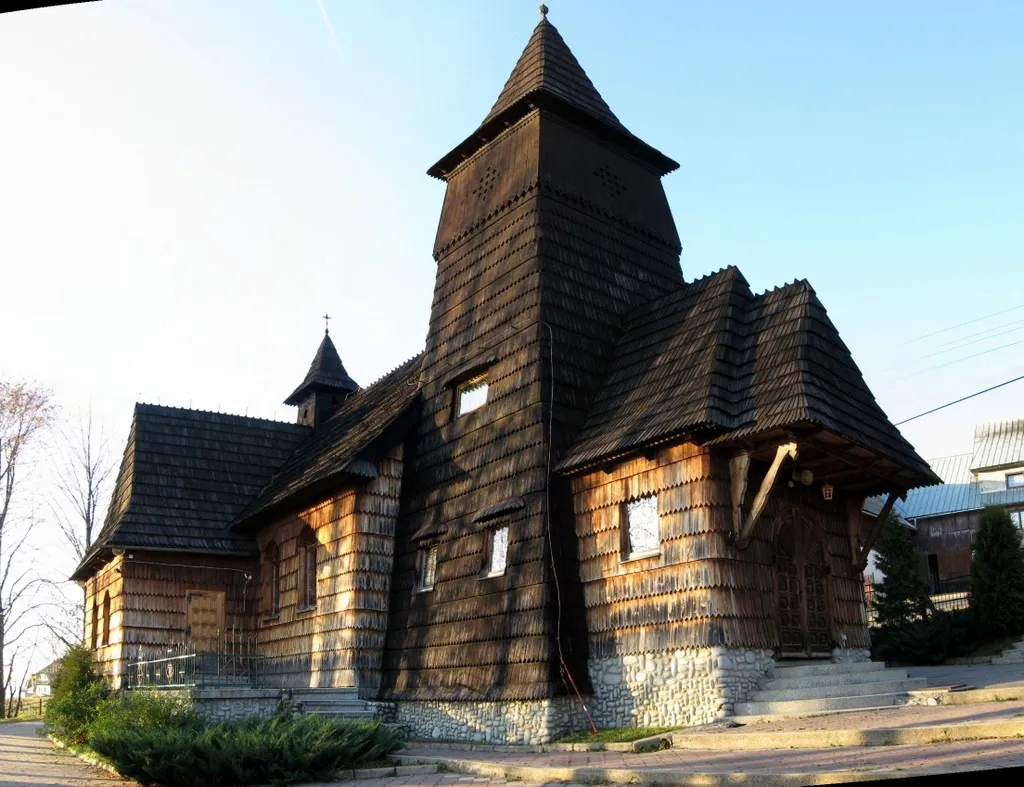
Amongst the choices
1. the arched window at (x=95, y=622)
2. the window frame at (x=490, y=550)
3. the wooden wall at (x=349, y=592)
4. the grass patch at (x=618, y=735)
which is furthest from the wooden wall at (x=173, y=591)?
the grass patch at (x=618, y=735)

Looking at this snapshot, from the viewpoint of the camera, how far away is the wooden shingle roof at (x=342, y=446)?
19203 mm

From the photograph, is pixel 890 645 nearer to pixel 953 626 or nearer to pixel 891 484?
pixel 953 626

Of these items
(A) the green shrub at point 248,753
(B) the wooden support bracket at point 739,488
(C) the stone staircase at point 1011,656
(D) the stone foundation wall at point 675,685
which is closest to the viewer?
(A) the green shrub at point 248,753

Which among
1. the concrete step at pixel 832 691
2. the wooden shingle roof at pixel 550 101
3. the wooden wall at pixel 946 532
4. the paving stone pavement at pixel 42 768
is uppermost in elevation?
the wooden shingle roof at pixel 550 101

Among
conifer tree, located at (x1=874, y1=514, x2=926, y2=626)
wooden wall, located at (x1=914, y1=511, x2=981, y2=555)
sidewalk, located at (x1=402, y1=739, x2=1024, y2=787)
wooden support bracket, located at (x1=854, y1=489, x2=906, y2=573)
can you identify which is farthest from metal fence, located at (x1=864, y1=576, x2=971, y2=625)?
sidewalk, located at (x1=402, y1=739, x2=1024, y2=787)

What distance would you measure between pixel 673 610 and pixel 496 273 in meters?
8.19

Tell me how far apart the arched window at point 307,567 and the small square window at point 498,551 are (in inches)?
234

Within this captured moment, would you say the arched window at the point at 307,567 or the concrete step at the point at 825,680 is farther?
the arched window at the point at 307,567

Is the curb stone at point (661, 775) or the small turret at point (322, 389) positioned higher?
the small turret at point (322, 389)

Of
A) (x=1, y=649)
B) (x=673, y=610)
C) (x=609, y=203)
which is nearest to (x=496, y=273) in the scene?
(x=609, y=203)

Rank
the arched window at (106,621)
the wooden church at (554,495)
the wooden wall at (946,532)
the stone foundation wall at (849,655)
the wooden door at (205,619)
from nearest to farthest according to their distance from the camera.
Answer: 1. the wooden church at (554,495)
2. the stone foundation wall at (849,655)
3. the wooden door at (205,619)
4. the arched window at (106,621)
5. the wooden wall at (946,532)

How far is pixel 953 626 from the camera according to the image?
74.2 feet

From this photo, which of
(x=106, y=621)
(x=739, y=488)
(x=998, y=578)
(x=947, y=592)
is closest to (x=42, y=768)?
(x=106, y=621)

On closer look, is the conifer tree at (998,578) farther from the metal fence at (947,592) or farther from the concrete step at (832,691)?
the metal fence at (947,592)
